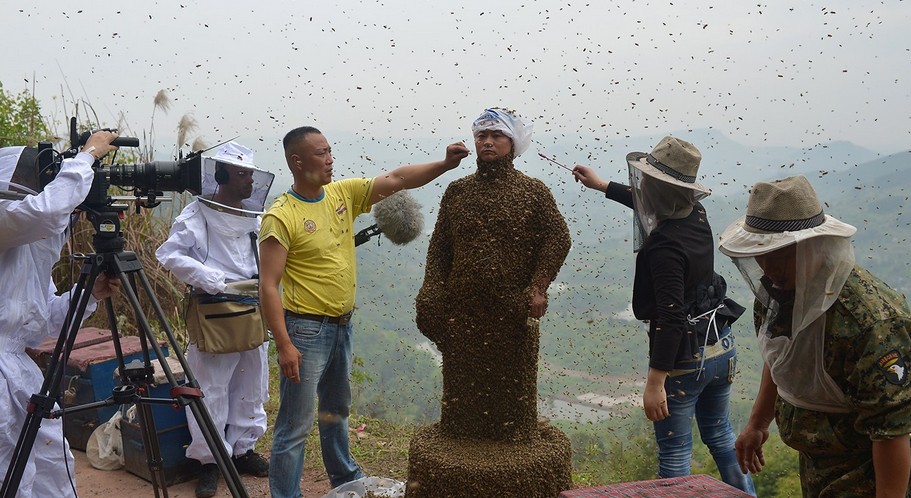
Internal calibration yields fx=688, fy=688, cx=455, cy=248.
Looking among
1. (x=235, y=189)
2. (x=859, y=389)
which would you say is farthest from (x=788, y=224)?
(x=235, y=189)

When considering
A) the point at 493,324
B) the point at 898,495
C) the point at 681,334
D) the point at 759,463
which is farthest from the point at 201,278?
the point at 898,495

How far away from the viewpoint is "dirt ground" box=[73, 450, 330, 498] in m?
4.50

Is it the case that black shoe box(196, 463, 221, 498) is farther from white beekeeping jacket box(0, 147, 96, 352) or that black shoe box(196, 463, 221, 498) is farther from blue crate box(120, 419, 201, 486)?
white beekeeping jacket box(0, 147, 96, 352)

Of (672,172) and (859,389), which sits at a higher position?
(672,172)

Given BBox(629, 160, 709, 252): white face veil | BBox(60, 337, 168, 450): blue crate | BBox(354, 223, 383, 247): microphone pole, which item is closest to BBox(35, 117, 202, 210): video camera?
BBox(354, 223, 383, 247): microphone pole

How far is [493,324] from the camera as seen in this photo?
3.39 metres

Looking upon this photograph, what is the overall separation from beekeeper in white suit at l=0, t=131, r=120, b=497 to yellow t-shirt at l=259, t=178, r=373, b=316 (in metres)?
0.85

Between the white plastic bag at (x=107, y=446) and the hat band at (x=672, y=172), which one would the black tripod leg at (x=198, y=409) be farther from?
the white plastic bag at (x=107, y=446)

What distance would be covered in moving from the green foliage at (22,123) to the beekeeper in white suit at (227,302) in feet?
12.0

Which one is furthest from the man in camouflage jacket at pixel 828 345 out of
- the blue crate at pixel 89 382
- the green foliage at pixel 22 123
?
the green foliage at pixel 22 123

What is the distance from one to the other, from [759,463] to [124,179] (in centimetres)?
284

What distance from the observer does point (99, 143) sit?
2.94 meters

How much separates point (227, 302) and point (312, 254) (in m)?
0.98

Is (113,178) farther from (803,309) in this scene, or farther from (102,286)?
(803,309)
